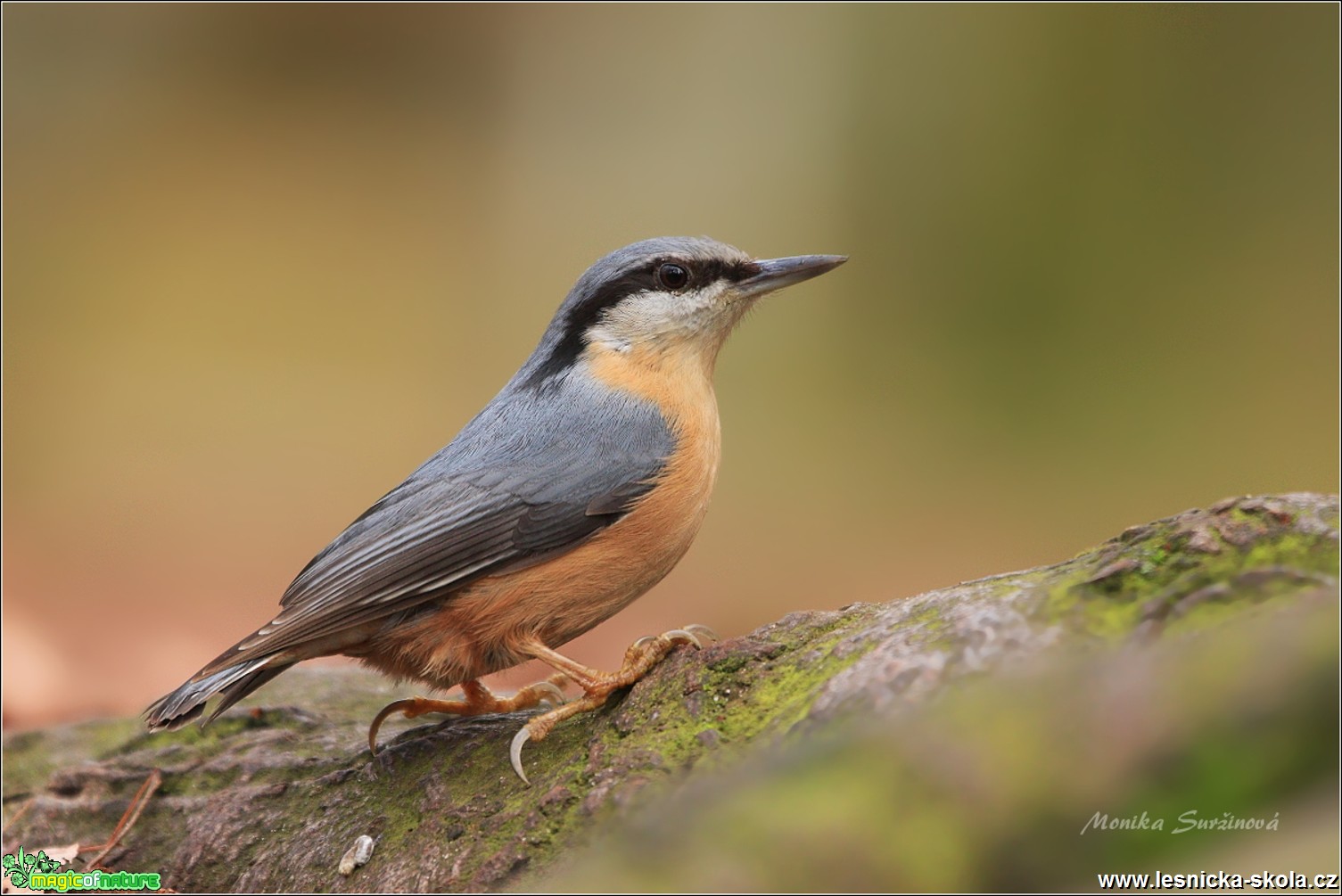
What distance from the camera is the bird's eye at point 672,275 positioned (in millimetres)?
3605

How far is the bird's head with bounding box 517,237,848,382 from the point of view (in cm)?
358

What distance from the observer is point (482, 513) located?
10.2ft

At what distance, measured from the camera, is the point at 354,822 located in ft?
9.91

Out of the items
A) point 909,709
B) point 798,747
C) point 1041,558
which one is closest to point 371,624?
point 798,747

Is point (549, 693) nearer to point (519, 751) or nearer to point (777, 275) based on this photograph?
point (519, 751)

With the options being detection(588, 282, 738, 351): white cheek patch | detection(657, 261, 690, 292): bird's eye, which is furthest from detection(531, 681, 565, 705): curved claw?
detection(657, 261, 690, 292): bird's eye

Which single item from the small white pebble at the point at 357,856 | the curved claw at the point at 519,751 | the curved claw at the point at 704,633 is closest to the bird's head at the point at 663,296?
the curved claw at the point at 704,633

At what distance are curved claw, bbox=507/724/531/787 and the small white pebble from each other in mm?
413

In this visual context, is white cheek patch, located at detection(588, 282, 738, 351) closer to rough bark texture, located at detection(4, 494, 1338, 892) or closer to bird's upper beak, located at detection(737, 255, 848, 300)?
bird's upper beak, located at detection(737, 255, 848, 300)

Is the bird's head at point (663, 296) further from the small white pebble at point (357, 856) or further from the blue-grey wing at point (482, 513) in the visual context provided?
the small white pebble at point (357, 856)

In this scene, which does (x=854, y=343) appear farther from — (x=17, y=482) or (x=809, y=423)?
(x=17, y=482)

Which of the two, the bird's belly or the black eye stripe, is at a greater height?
the black eye stripe

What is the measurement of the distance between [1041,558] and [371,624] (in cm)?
428

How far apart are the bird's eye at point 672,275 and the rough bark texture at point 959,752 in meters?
1.24
